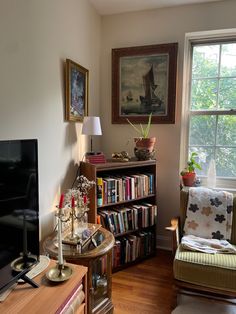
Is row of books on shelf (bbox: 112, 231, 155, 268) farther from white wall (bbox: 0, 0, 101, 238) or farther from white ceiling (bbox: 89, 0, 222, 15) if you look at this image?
white ceiling (bbox: 89, 0, 222, 15)

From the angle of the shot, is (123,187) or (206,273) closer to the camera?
(206,273)

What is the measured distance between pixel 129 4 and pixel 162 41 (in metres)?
0.47

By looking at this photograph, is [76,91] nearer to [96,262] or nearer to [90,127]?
[90,127]

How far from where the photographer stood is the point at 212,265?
170 cm

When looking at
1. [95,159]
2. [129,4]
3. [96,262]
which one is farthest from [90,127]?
[129,4]

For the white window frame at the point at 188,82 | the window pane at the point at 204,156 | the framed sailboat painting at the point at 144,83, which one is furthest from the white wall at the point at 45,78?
the window pane at the point at 204,156

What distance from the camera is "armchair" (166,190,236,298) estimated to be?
1.68 metres

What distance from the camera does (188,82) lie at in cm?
259

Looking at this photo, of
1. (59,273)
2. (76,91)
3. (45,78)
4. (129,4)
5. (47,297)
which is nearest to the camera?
(47,297)

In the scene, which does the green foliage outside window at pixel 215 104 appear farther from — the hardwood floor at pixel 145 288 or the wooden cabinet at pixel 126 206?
the hardwood floor at pixel 145 288

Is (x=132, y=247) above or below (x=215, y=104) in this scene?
below

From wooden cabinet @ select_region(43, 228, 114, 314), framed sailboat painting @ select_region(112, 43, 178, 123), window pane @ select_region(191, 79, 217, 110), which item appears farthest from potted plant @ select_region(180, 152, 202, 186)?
wooden cabinet @ select_region(43, 228, 114, 314)

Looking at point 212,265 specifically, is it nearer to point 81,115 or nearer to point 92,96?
point 81,115

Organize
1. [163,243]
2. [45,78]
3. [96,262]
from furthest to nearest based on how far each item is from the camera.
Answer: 1. [163,243]
2. [45,78]
3. [96,262]
